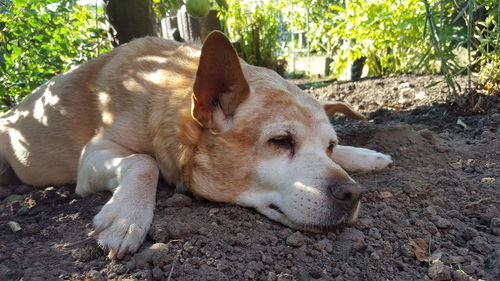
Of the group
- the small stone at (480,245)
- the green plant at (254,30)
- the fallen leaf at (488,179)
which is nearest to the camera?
the small stone at (480,245)

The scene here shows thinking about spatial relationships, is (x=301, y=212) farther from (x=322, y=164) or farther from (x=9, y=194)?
(x=9, y=194)

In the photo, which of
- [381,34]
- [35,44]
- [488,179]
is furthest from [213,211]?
[381,34]

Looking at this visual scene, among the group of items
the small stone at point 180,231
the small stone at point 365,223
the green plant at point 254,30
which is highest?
the small stone at point 180,231

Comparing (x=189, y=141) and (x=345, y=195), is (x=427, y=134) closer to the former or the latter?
(x=345, y=195)

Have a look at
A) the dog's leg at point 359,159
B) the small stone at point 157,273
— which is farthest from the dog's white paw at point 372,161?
the small stone at point 157,273

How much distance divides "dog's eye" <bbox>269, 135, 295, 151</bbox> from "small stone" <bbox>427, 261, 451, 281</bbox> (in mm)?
912

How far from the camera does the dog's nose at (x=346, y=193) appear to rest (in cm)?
216

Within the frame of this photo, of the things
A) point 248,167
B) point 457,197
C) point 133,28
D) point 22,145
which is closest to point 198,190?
point 248,167


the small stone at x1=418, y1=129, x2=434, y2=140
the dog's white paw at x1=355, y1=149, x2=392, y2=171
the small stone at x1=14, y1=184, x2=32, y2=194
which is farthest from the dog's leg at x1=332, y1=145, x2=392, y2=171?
the small stone at x1=14, y1=184, x2=32, y2=194

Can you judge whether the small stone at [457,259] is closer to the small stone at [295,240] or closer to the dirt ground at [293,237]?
the dirt ground at [293,237]

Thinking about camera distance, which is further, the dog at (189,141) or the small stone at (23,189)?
the small stone at (23,189)

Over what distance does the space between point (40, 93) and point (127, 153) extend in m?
1.22

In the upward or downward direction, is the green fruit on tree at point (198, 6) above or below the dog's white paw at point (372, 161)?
above

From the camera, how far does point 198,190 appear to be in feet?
8.25
